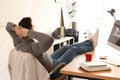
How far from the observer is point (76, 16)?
5.98 metres

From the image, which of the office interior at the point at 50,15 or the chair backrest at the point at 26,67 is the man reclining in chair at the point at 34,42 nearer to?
the chair backrest at the point at 26,67

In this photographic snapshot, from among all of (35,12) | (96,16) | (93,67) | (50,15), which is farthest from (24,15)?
(96,16)

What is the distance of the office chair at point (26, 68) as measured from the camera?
1.96 metres

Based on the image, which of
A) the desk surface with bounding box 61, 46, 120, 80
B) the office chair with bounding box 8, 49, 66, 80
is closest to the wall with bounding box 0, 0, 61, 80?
the office chair with bounding box 8, 49, 66, 80

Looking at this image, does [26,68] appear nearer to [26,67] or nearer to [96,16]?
[26,67]

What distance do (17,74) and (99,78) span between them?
850 mm

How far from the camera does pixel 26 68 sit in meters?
1.97

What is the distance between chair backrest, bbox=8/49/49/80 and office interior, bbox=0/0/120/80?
0.90 meters

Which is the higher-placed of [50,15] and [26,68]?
[50,15]

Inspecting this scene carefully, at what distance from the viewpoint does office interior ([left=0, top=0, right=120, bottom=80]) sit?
2.94 meters

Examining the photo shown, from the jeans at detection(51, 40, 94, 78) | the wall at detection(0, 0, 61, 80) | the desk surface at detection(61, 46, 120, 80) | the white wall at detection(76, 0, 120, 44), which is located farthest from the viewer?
the white wall at detection(76, 0, 120, 44)

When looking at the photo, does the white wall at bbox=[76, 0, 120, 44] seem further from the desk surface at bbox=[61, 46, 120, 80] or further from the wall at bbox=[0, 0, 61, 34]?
the desk surface at bbox=[61, 46, 120, 80]

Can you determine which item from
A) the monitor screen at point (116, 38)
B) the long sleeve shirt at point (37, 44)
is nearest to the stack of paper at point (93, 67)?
the long sleeve shirt at point (37, 44)

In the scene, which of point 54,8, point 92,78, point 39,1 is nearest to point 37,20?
point 39,1
